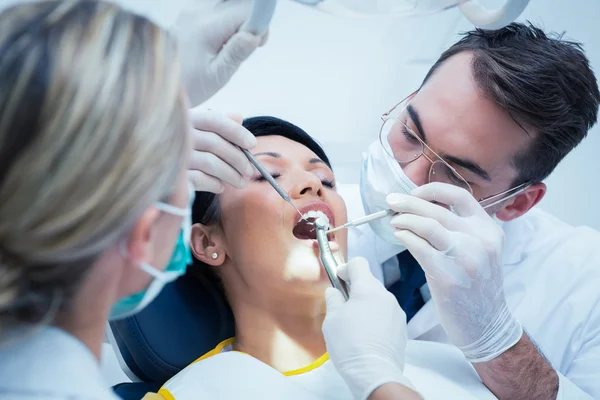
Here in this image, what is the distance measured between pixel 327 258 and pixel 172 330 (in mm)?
573

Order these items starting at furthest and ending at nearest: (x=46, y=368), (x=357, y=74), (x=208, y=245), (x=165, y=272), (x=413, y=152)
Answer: (x=357, y=74) < (x=413, y=152) < (x=208, y=245) < (x=165, y=272) < (x=46, y=368)

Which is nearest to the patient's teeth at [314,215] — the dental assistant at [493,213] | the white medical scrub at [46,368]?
the dental assistant at [493,213]

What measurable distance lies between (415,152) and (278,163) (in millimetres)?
449

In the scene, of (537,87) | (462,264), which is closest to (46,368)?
(462,264)

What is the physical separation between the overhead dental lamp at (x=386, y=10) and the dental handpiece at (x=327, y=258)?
1.83 feet

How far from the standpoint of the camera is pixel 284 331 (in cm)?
165

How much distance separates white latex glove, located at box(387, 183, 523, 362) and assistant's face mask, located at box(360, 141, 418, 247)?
0.56 ft

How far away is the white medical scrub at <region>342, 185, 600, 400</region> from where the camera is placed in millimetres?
1874

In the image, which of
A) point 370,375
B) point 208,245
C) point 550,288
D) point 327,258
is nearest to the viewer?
point 370,375

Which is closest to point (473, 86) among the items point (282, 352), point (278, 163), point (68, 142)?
point (278, 163)

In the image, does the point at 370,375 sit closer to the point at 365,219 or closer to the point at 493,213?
the point at 365,219

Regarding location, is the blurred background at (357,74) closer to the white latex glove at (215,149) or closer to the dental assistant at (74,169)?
the white latex glove at (215,149)

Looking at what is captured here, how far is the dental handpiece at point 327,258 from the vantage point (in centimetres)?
147

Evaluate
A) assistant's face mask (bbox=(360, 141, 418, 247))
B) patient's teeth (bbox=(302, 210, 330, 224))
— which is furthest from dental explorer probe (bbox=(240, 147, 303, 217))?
assistant's face mask (bbox=(360, 141, 418, 247))
